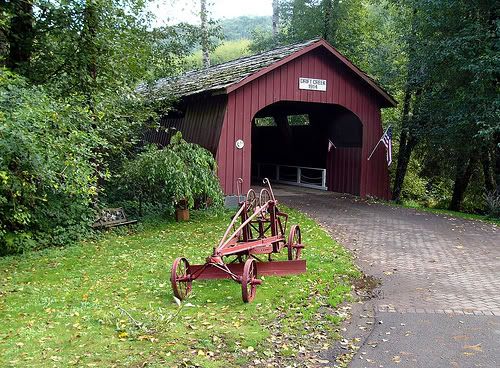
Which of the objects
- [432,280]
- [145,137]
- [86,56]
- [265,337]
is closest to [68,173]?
[86,56]

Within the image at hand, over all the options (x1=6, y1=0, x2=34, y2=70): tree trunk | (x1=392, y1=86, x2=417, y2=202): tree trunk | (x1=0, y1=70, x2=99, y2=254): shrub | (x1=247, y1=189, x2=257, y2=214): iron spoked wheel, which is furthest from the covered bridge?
(x1=247, y1=189, x2=257, y2=214): iron spoked wheel

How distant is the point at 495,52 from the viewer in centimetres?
1388

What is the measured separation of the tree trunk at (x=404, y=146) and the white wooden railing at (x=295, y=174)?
3137 millimetres

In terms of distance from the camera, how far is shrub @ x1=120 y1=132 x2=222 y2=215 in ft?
39.0

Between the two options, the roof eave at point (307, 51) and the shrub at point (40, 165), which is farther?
the roof eave at point (307, 51)

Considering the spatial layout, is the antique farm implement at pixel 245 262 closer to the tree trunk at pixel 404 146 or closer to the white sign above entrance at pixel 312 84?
the white sign above entrance at pixel 312 84

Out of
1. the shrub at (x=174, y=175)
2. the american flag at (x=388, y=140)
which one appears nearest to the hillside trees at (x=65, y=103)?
the shrub at (x=174, y=175)

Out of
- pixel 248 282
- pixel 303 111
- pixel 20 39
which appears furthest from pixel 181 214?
pixel 303 111

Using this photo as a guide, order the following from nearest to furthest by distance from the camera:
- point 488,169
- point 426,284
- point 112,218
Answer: point 426,284
point 112,218
point 488,169

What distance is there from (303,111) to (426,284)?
1370cm

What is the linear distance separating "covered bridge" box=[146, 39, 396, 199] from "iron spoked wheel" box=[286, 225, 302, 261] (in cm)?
594

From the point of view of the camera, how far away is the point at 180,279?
6660 millimetres

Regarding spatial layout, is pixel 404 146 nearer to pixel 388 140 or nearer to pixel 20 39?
pixel 388 140

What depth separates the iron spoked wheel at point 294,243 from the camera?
8.09m
